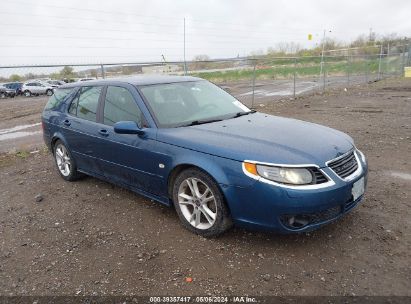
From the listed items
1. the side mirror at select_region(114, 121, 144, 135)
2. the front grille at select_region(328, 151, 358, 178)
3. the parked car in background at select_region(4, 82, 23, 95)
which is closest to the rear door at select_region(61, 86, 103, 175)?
the side mirror at select_region(114, 121, 144, 135)

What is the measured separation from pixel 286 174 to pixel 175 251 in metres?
1.27

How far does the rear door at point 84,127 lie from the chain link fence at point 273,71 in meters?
3.85

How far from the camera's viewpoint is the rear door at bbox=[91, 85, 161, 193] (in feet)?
13.4

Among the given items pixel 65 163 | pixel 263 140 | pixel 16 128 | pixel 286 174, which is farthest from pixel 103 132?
pixel 16 128

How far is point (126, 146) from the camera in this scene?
14.1 ft

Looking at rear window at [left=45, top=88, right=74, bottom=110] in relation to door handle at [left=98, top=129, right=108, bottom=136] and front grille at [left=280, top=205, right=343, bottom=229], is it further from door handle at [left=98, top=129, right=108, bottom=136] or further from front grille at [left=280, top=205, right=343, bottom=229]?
front grille at [left=280, top=205, right=343, bottom=229]

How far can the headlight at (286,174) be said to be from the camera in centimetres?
321

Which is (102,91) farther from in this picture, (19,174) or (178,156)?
(19,174)

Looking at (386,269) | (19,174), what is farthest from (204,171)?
(19,174)

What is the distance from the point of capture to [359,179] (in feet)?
11.8

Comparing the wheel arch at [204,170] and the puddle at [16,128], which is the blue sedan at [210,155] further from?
the puddle at [16,128]

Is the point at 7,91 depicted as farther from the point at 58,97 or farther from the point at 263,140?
the point at 263,140

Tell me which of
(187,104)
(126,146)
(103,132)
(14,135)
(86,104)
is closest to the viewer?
(126,146)

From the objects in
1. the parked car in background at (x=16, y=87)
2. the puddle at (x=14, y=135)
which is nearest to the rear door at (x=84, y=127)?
the puddle at (x=14, y=135)
